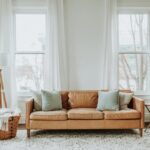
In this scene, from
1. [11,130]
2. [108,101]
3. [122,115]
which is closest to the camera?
[11,130]

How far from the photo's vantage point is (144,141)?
4953 millimetres

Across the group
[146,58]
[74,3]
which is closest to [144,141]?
[146,58]

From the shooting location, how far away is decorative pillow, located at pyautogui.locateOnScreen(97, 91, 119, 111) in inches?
214

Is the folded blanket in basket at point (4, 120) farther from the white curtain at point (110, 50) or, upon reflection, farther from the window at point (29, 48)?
the white curtain at point (110, 50)

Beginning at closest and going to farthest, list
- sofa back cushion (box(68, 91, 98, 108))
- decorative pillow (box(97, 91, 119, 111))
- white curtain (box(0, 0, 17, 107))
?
decorative pillow (box(97, 91, 119, 111)), sofa back cushion (box(68, 91, 98, 108)), white curtain (box(0, 0, 17, 107))

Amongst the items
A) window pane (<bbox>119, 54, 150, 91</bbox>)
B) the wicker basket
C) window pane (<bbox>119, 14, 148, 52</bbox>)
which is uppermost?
window pane (<bbox>119, 14, 148, 52</bbox>)

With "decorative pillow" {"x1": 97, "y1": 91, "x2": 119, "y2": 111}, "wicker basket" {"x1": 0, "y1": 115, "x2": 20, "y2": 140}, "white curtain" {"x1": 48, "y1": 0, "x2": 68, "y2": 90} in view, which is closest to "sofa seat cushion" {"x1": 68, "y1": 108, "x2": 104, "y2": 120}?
"decorative pillow" {"x1": 97, "y1": 91, "x2": 119, "y2": 111}

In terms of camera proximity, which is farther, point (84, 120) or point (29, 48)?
point (29, 48)

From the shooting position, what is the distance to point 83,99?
5.87 m

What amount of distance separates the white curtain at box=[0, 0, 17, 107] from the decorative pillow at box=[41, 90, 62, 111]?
1139mm

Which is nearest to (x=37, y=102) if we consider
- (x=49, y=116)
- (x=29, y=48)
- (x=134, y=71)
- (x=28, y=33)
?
(x=49, y=116)

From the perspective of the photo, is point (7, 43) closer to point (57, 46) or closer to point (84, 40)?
point (57, 46)

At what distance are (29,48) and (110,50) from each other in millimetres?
1808

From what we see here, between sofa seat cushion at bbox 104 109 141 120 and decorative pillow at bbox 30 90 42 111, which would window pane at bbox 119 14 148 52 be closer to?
sofa seat cushion at bbox 104 109 141 120
